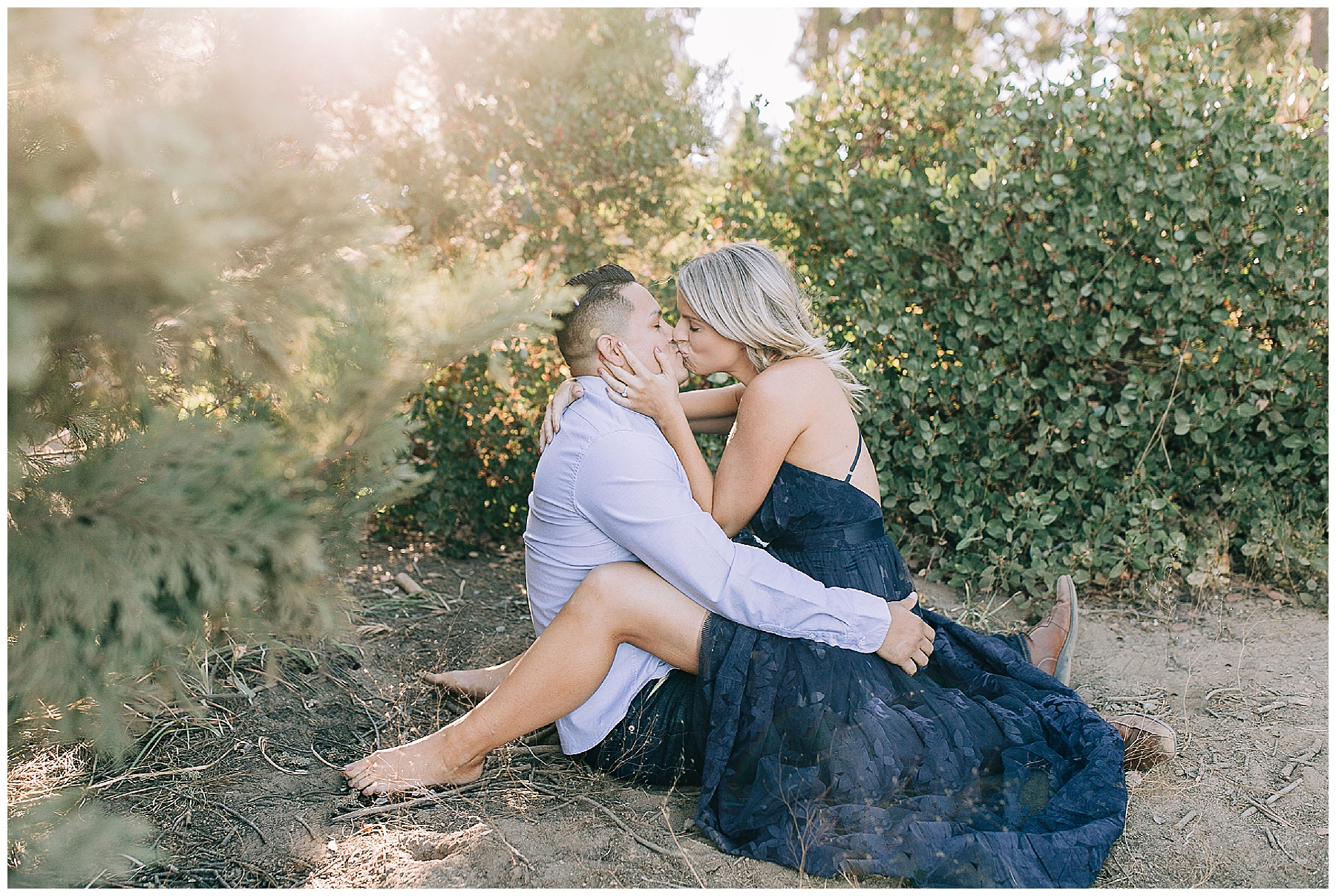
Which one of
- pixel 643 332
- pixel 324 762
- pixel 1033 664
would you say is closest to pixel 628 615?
pixel 643 332

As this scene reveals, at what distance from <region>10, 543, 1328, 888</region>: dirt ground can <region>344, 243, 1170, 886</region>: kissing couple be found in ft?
0.47

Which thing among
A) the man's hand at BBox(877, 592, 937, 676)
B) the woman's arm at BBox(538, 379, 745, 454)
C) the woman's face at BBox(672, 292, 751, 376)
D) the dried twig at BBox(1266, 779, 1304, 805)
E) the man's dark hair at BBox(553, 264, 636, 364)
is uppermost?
the man's dark hair at BBox(553, 264, 636, 364)

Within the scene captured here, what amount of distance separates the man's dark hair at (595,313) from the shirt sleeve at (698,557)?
0.44 metres

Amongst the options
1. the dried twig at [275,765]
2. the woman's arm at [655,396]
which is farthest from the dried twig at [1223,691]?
the dried twig at [275,765]

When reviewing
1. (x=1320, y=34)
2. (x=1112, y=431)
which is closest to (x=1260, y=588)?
(x=1112, y=431)

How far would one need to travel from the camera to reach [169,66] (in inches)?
66.8

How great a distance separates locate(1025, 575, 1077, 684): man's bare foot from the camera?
3387 mm

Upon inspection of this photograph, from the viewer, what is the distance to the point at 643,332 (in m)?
2.96

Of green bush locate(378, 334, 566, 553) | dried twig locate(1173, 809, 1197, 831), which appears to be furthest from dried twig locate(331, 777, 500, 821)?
green bush locate(378, 334, 566, 553)

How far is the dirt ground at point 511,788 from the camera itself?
232cm

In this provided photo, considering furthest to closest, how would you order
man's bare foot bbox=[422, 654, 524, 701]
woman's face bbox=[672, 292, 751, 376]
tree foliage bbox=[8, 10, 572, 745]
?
man's bare foot bbox=[422, 654, 524, 701] → woman's face bbox=[672, 292, 751, 376] → tree foliage bbox=[8, 10, 572, 745]

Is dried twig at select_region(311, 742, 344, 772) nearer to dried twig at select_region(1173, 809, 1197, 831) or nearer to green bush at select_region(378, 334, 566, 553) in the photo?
green bush at select_region(378, 334, 566, 553)

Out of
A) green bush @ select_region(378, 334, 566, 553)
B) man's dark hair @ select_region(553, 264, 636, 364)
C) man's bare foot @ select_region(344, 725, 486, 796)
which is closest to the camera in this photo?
man's bare foot @ select_region(344, 725, 486, 796)

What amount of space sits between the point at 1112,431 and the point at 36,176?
433cm
